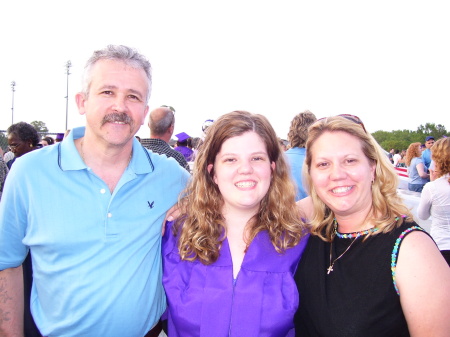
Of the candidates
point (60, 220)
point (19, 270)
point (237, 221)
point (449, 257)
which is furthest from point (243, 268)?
point (449, 257)

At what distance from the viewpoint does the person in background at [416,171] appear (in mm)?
7104

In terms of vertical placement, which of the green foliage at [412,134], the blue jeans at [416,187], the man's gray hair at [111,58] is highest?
the man's gray hair at [111,58]

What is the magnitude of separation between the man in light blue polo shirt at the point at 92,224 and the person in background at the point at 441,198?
317cm

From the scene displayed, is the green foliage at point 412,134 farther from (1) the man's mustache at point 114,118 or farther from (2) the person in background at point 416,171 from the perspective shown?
(1) the man's mustache at point 114,118

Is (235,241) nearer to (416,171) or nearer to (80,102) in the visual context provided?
(80,102)

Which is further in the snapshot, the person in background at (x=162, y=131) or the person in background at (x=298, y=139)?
the person in background at (x=162, y=131)

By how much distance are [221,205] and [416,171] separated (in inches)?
255

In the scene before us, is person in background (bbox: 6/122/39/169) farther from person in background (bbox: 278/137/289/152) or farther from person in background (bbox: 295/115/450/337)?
person in background (bbox: 295/115/450/337)

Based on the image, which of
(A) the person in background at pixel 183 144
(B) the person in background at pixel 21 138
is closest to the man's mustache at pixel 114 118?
(B) the person in background at pixel 21 138

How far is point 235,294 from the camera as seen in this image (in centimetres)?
198

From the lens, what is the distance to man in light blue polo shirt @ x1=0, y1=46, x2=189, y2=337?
1924 mm

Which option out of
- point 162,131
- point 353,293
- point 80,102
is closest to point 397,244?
point 353,293

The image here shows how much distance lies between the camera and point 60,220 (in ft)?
6.32

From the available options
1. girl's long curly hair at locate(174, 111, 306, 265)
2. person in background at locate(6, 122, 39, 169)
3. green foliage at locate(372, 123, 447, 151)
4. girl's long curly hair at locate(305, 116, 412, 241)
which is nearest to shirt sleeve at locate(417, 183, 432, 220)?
girl's long curly hair at locate(305, 116, 412, 241)
